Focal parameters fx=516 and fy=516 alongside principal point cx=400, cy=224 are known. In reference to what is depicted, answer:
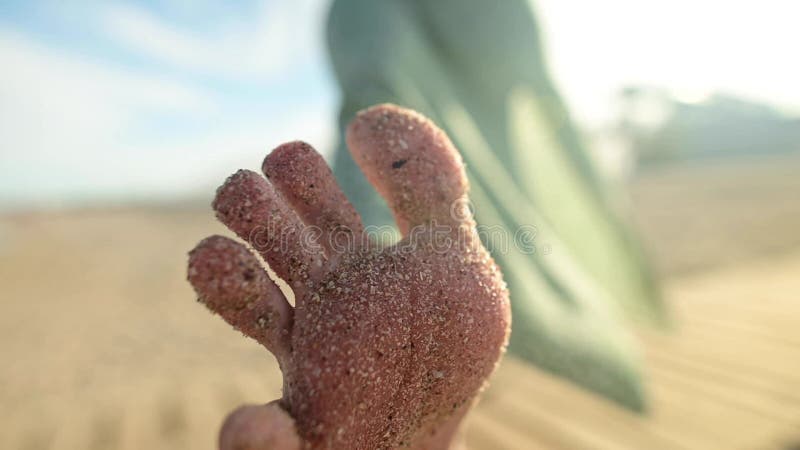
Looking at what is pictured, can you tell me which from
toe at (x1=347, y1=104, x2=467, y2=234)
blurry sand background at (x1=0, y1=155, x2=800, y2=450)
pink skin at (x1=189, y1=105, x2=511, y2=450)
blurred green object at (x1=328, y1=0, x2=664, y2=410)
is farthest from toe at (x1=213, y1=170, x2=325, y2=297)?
blurry sand background at (x1=0, y1=155, x2=800, y2=450)

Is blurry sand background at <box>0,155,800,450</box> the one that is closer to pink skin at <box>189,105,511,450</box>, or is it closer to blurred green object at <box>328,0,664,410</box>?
blurred green object at <box>328,0,664,410</box>

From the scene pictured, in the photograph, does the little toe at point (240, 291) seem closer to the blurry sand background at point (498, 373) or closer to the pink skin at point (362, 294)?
the pink skin at point (362, 294)

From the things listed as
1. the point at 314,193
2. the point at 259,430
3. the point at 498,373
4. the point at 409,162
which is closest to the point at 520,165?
the point at 498,373

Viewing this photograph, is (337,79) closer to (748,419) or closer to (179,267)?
(748,419)

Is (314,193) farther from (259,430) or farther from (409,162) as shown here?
(259,430)

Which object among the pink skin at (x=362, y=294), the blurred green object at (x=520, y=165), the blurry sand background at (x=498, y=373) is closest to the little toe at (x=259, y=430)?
the pink skin at (x=362, y=294)

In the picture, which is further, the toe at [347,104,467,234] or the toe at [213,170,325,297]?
the toe at [347,104,467,234]
